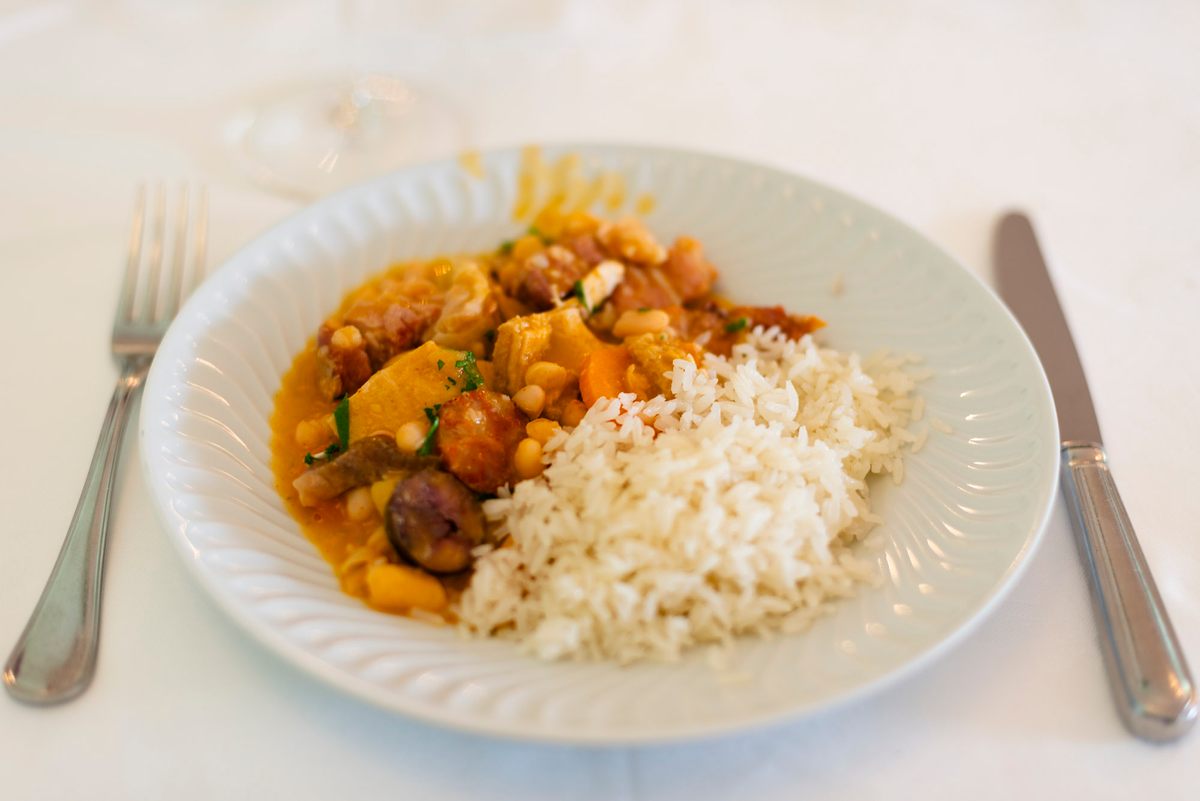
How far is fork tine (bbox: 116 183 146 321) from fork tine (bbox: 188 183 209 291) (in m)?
0.22

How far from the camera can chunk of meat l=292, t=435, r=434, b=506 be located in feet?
9.18

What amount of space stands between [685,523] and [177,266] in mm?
2621

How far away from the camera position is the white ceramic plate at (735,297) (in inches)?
81.1

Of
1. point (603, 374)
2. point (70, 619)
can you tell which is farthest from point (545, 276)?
point (70, 619)

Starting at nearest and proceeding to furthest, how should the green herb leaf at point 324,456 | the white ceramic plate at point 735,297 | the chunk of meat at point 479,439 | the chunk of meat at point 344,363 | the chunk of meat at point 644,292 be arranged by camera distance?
the white ceramic plate at point 735,297 < the chunk of meat at point 479,439 < the green herb leaf at point 324,456 < the chunk of meat at point 344,363 < the chunk of meat at point 644,292

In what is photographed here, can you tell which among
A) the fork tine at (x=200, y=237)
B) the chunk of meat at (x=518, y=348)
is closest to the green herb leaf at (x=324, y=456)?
the chunk of meat at (x=518, y=348)

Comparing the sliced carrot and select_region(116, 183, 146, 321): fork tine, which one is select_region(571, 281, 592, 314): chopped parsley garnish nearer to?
the sliced carrot

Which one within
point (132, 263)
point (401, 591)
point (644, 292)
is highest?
point (644, 292)

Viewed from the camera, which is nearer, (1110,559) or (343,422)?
(1110,559)

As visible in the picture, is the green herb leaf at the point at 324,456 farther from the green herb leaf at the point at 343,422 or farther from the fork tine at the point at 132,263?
the fork tine at the point at 132,263

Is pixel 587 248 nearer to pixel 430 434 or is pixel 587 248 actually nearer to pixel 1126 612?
pixel 430 434

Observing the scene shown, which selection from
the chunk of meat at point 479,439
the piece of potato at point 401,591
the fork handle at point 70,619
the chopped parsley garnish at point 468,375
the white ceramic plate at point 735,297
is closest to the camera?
the white ceramic plate at point 735,297

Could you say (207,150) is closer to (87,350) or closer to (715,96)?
(87,350)

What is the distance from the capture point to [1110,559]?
2.56 metres
